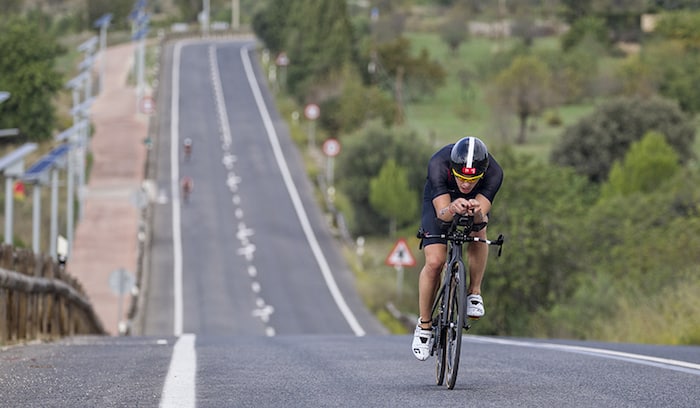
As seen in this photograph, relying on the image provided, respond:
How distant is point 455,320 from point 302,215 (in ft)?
209

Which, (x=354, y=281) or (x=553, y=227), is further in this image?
(x=354, y=281)

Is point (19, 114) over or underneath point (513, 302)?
over

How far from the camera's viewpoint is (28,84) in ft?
237

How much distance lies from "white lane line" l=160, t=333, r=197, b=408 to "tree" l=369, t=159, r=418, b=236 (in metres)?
64.6

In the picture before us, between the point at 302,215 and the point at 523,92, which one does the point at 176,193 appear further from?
the point at 523,92

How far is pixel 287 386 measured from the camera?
10.5m

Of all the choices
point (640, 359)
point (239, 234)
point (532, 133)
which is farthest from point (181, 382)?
point (532, 133)

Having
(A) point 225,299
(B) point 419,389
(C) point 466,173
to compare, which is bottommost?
(A) point 225,299

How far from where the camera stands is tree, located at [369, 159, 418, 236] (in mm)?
78688

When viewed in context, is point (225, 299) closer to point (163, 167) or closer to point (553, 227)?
point (553, 227)

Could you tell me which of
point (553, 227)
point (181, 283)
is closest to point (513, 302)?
point (553, 227)

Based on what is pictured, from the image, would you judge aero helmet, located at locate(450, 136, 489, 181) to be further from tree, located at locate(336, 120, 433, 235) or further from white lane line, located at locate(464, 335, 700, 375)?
tree, located at locate(336, 120, 433, 235)

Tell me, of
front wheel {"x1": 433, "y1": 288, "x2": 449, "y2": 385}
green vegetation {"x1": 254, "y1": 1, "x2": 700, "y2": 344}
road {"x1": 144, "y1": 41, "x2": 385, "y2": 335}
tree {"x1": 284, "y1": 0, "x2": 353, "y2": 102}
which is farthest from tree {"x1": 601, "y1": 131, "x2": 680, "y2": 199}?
front wheel {"x1": 433, "y1": 288, "x2": 449, "y2": 385}

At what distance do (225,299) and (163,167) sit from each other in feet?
93.2
